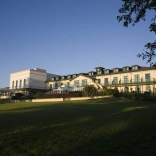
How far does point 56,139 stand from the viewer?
26.1 feet

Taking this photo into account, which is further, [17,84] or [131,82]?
[17,84]

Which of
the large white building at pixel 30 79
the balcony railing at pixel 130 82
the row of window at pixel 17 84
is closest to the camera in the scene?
the balcony railing at pixel 130 82

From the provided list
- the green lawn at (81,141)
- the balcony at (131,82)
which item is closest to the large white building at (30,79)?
the balcony at (131,82)

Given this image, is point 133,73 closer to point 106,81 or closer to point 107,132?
point 106,81

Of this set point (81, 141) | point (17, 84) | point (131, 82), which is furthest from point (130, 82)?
point (81, 141)

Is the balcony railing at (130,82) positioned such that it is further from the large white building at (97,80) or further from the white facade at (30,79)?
the white facade at (30,79)

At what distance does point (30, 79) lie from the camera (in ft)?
235

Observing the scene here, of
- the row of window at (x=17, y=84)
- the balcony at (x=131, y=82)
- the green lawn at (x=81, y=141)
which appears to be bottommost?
the green lawn at (x=81, y=141)

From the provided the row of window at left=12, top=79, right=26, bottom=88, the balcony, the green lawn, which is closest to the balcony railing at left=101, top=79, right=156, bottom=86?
the balcony

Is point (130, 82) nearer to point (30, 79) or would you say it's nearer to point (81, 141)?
point (30, 79)

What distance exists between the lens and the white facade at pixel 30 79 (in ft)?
237

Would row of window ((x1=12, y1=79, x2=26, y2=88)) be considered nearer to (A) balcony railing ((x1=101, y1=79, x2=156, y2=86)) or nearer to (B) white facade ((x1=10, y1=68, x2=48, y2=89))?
(B) white facade ((x1=10, y1=68, x2=48, y2=89))

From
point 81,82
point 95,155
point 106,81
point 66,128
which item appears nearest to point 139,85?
point 106,81

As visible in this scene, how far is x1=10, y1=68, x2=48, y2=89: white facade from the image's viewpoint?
237 feet
